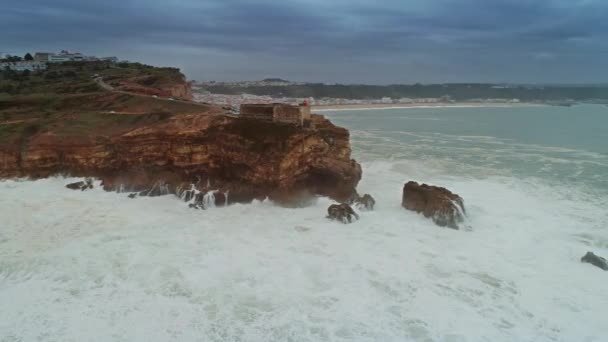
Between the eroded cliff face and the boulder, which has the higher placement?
the eroded cliff face

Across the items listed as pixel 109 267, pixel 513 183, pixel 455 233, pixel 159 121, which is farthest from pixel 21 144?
pixel 513 183

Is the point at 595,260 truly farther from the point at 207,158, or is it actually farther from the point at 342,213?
the point at 207,158

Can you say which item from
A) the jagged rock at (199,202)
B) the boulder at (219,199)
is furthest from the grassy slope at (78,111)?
the boulder at (219,199)

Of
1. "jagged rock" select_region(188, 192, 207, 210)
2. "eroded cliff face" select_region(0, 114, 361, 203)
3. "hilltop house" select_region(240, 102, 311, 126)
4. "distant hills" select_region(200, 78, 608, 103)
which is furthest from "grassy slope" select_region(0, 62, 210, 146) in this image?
"distant hills" select_region(200, 78, 608, 103)

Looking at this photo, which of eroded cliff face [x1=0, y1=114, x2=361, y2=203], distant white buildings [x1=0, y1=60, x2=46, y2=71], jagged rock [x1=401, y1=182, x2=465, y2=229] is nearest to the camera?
jagged rock [x1=401, y1=182, x2=465, y2=229]

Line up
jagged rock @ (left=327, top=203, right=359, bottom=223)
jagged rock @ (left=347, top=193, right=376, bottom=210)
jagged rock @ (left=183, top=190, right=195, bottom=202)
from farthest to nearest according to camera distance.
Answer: jagged rock @ (left=183, top=190, right=195, bottom=202), jagged rock @ (left=347, top=193, right=376, bottom=210), jagged rock @ (left=327, top=203, right=359, bottom=223)

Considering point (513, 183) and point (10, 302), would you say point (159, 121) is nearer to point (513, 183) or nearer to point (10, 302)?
point (10, 302)

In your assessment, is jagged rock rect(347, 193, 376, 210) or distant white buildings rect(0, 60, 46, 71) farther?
distant white buildings rect(0, 60, 46, 71)

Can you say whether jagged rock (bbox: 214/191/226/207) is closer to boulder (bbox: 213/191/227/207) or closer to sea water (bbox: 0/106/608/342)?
boulder (bbox: 213/191/227/207)
